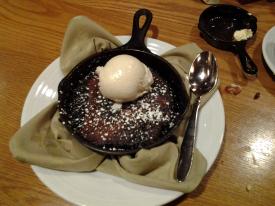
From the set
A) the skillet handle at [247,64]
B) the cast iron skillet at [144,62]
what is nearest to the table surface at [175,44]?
the skillet handle at [247,64]

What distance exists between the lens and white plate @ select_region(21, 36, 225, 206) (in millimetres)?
763

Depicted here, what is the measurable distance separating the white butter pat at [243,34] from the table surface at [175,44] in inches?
1.7

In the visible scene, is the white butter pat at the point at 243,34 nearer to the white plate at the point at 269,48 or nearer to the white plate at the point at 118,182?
the white plate at the point at 269,48

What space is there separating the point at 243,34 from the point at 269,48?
0.31 feet

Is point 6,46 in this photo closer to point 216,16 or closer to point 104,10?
point 104,10

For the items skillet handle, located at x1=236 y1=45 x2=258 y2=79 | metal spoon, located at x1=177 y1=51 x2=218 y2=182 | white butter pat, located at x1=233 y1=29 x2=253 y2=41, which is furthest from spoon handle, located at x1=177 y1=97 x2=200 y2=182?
white butter pat, located at x1=233 y1=29 x2=253 y2=41

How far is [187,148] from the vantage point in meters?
0.80

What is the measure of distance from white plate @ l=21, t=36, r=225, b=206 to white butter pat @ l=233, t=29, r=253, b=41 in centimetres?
28

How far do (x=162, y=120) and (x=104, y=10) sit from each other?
1.86 ft

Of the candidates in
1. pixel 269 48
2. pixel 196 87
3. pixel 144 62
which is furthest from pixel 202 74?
pixel 269 48

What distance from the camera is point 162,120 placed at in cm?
85

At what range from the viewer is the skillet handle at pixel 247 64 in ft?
3.31

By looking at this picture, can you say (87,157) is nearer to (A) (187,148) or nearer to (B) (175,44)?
(A) (187,148)

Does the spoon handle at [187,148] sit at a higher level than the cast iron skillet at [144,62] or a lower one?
lower
